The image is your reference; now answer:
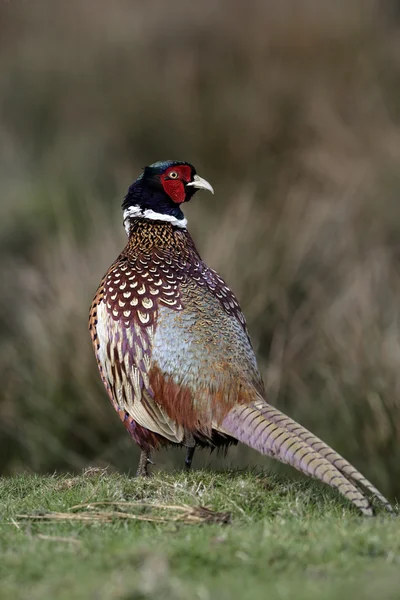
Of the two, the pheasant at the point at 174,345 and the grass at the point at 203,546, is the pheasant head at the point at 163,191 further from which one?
the grass at the point at 203,546

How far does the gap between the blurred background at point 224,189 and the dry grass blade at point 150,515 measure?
140 inches

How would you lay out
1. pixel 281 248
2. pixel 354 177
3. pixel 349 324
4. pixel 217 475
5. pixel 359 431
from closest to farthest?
1. pixel 217 475
2. pixel 359 431
3. pixel 349 324
4. pixel 281 248
5. pixel 354 177

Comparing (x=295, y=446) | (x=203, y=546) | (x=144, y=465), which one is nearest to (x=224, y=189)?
(x=144, y=465)

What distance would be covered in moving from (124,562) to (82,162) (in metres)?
14.8

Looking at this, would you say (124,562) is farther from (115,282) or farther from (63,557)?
(115,282)

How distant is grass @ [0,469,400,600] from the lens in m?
3.09

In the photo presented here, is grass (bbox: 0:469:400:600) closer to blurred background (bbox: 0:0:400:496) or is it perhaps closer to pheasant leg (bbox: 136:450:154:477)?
pheasant leg (bbox: 136:450:154:477)

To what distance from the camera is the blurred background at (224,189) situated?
903cm

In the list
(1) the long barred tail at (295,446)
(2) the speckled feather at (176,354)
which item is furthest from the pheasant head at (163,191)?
(1) the long barred tail at (295,446)

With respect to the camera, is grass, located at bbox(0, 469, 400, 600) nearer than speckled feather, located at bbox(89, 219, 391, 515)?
Yes

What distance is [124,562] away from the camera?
3.39 meters

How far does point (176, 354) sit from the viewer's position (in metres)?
5.30

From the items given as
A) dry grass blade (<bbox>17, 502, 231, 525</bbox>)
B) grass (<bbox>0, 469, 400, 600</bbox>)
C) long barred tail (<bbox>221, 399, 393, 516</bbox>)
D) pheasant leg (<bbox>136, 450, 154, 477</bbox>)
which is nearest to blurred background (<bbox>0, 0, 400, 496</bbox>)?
pheasant leg (<bbox>136, 450, 154, 477</bbox>)

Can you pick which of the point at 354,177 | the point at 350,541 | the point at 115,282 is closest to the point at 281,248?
the point at 354,177
